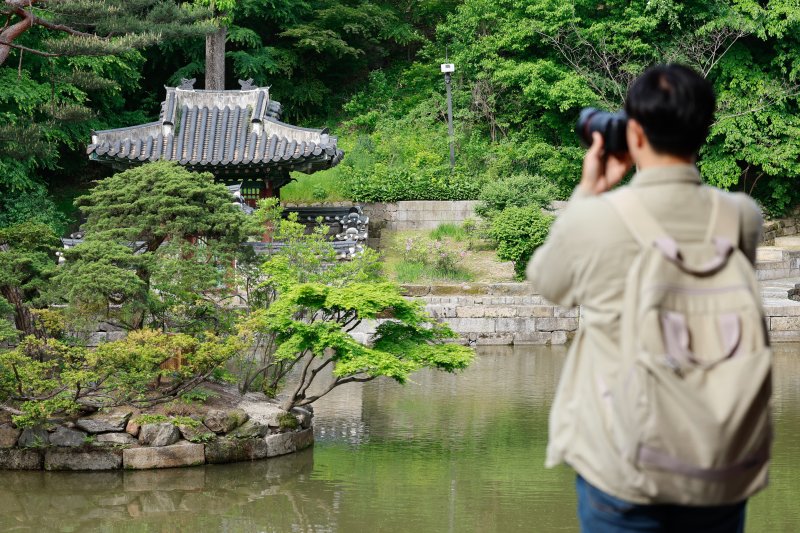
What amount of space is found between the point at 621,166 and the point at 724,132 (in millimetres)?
23117

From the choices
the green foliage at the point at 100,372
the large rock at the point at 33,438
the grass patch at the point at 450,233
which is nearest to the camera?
the green foliage at the point at 100,372

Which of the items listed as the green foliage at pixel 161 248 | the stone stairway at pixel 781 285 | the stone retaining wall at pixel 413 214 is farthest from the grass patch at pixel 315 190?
the green foliage at pixel 161 248

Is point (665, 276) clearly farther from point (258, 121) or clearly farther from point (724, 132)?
point (724, 132)

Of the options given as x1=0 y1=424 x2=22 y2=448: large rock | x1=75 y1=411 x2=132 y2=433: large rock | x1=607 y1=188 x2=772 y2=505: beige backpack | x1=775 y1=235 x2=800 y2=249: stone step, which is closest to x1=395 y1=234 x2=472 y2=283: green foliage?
x1=775 y1=235 x2=800 y2=249: stone step

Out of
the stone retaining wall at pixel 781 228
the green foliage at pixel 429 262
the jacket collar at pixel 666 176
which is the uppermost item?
the stone retaining wall at pixel 781 228

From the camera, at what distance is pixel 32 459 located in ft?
29.1

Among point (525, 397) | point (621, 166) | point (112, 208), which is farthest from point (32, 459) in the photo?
point (621, 166)

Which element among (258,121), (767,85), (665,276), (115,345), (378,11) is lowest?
(115,345)

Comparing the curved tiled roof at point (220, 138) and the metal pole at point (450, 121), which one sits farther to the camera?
the metal pole at point (450, 121)

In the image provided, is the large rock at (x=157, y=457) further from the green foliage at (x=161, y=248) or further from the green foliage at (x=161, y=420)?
the green foliage at (x=161, y=248)

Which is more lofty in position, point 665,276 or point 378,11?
point 378,11

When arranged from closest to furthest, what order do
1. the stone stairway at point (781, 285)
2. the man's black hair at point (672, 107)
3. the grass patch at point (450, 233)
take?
the man's black hair at point (672, 107) → the stone stairway at point (781, 285) → the grass patch at point (450, 233)

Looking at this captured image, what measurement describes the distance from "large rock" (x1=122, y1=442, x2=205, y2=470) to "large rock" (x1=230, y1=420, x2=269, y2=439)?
17.2 inches

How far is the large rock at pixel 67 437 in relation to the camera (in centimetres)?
889
